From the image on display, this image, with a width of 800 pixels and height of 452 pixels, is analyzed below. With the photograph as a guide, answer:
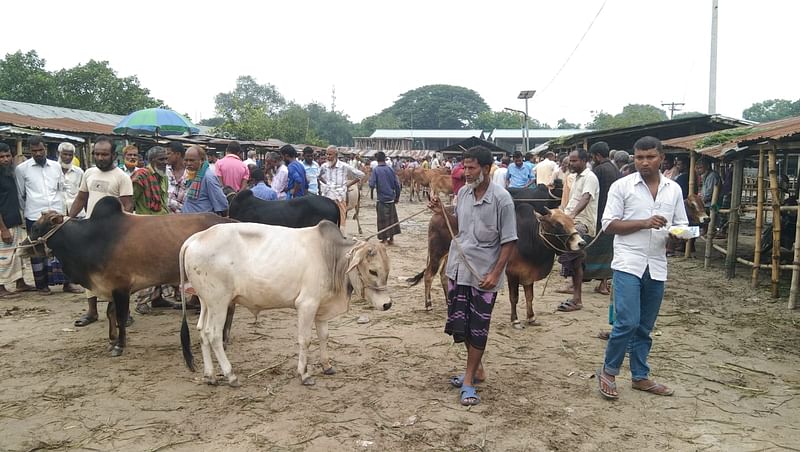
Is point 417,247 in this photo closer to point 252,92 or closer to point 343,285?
point 343,285

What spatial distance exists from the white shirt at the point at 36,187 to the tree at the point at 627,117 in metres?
52.6

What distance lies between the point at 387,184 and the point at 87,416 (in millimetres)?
8784

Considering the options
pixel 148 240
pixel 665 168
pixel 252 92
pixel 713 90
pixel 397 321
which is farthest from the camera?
pixel 252 92

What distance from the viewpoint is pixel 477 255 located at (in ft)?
14.8

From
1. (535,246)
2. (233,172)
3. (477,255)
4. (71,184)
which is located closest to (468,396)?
(477,255)

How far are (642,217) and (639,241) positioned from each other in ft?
0.65

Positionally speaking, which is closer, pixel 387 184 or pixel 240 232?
pixel 240 232

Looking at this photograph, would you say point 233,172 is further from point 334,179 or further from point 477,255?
point 477,255

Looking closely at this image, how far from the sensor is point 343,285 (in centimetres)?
495

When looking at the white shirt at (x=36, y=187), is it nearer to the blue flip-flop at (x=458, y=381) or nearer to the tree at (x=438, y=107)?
the blue flip-flop at (x=458, y=381)

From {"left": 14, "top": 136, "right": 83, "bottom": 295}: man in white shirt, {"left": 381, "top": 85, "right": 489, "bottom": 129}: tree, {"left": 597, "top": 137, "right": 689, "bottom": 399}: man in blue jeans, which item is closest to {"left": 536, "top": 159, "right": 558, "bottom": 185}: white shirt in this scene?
{"left": 597, "top": 137, "right": 689, "bottom": 399}: man in blue jeans

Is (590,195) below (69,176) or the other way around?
below

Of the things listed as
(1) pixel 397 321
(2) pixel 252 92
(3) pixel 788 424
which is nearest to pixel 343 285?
(1) pixel 397 321

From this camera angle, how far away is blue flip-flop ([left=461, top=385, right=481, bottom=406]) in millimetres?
4512
